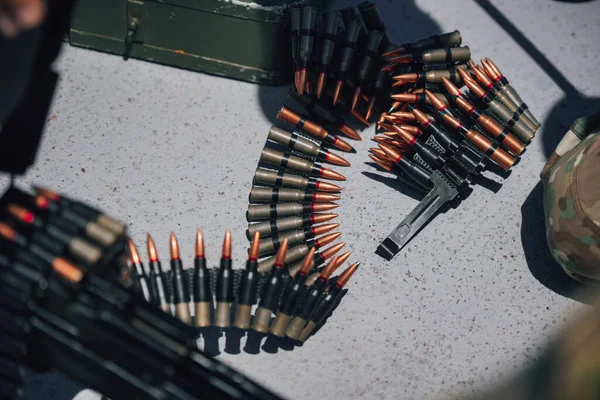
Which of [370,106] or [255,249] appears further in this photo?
[370,106]

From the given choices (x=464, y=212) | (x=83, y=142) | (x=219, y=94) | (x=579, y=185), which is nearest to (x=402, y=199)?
(x=464, y=212)

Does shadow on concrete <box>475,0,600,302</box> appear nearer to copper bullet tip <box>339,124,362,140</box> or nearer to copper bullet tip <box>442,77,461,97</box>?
copper bullet tip <box>442,77,461,97</box>

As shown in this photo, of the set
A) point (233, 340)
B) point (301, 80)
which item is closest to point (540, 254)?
point (301, 80)

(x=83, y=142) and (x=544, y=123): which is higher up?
(x=544, y=123)

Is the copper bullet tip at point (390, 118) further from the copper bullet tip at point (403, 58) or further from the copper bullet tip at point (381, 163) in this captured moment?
the copper bullet tip at point (403, 58)

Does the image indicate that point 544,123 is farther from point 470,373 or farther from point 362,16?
point 470,373

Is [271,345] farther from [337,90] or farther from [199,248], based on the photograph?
[337,90]

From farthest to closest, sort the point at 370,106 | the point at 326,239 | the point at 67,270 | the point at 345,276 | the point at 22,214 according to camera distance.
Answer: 1. the point at 370,106
2. the point at 326,239
3. the point at 345,276
4. the point at 22,214
5. the point at 67,270

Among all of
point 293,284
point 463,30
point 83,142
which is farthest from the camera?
point 463,30
